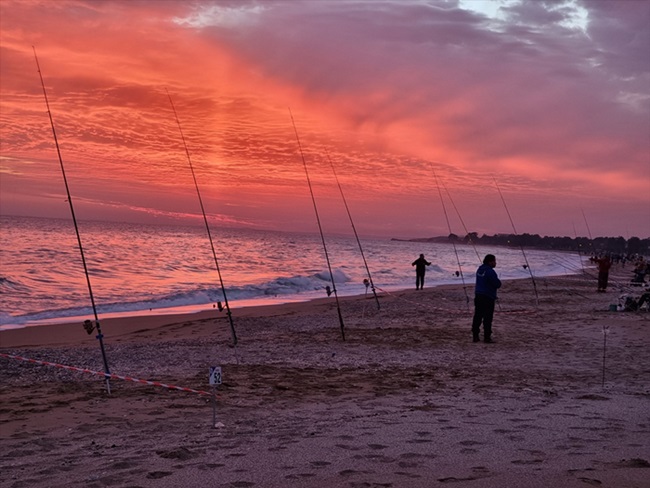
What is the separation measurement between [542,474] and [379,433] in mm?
1643

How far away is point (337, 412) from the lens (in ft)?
21.0

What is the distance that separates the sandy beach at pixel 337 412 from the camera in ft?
14.3

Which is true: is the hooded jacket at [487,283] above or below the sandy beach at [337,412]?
above

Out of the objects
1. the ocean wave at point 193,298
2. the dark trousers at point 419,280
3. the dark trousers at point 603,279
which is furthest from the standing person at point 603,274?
the ocean wave at point 193,298

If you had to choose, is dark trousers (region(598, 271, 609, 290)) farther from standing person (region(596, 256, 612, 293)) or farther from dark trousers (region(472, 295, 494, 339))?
dark trousers (region(472, 295, 494, 339))

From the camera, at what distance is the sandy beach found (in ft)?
14.3

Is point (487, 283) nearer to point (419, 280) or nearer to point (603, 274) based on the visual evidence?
point (419, 280)

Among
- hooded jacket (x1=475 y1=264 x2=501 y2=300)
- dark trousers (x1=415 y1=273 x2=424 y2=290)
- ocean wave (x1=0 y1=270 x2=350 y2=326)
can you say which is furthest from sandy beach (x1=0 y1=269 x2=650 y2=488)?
dark trousers (x1=415 y1=273 x2=424 y2=290)

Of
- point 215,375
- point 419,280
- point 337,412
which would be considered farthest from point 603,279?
point 215,375

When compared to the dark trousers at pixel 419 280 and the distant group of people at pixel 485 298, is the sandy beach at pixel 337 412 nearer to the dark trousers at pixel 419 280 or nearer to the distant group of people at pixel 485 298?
the distant group of people at pixel 485 298

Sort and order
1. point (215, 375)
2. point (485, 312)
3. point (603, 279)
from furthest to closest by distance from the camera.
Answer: point (603, 279)
point (485, 312)
point (215, 375)

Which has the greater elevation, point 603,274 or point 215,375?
point 215,375

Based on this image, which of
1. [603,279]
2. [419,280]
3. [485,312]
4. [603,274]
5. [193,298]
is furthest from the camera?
[419,280]

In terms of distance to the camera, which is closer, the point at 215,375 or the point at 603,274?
the point at 215,375
